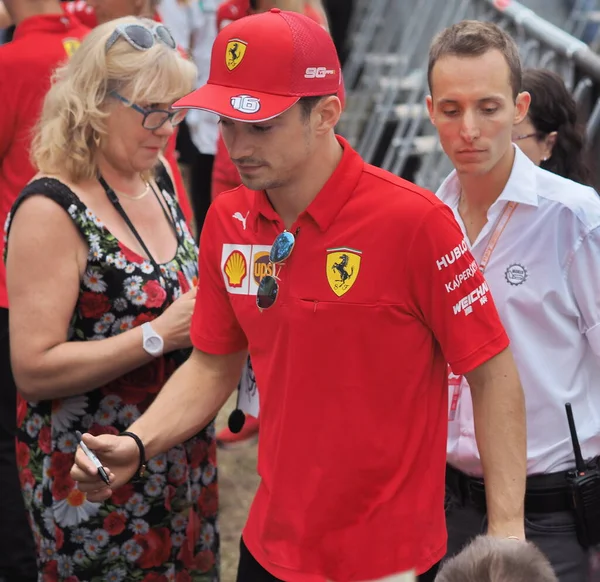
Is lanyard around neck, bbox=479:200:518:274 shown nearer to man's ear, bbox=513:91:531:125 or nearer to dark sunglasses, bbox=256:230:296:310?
man's ear, bbox=513:91:531:125

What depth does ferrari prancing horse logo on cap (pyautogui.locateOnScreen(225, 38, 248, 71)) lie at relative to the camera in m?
2.36

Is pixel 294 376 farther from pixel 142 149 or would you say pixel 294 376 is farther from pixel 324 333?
pixel 142 149

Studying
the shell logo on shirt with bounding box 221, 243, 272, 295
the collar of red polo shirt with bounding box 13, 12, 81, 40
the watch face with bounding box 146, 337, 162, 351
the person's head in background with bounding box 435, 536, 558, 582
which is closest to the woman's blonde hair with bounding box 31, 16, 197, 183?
the watch face with bounding box 146, 337, 162, 351

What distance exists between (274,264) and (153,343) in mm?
713

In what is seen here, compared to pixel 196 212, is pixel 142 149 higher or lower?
higher

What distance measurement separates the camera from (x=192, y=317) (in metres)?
2.84

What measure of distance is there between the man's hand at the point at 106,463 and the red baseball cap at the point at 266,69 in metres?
0.83

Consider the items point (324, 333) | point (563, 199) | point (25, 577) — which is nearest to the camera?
point (324, 333)

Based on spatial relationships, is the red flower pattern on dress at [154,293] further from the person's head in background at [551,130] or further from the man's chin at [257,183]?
the person's head in background at [551,130]

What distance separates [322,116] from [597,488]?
1.25m

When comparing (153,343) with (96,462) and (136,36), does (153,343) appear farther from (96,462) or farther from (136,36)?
(136,36)

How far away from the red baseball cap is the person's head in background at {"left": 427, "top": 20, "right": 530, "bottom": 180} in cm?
53

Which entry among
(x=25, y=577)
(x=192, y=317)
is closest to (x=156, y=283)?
(x=192, y=317)

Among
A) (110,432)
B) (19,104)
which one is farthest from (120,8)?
(110,432)
